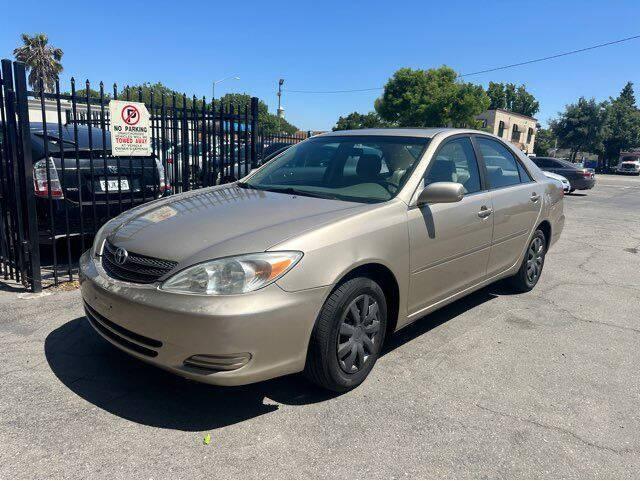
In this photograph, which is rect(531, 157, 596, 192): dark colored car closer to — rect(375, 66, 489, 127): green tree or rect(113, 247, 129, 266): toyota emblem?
rect(375, 66, 489, 127): green tree

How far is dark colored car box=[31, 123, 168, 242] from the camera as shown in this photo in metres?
4.96

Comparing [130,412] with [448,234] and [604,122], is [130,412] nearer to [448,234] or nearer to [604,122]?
[448,234]

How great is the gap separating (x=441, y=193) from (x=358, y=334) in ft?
3.59

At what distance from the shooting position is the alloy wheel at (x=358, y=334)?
9.61ft

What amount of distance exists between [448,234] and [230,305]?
1.88 meters

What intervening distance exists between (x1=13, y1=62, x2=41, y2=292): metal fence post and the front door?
137 inches

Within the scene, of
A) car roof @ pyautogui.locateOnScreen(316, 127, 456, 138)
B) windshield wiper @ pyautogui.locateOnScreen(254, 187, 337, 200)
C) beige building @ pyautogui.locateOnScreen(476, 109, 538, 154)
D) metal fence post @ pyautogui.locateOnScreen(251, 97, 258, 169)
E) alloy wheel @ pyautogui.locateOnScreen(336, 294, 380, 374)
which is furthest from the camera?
beige building @ pyautogui.locateOnScreen(476, 109, 538, 154)

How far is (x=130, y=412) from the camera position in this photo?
2.79 m

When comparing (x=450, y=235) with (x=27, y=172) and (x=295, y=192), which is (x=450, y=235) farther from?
(x=27, y=172)

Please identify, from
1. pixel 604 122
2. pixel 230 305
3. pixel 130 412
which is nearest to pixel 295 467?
→ pixel 230 305

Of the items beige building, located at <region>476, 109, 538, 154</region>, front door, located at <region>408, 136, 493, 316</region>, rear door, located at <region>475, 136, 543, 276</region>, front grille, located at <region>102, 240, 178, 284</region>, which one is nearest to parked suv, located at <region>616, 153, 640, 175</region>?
beige building, located at <region>476, 109, 538, 154</region>

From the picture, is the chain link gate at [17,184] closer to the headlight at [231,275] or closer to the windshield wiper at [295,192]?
the windshield wiper at [295,192]

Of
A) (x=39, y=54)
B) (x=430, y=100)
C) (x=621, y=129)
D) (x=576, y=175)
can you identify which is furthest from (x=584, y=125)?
(x=39, y=54)

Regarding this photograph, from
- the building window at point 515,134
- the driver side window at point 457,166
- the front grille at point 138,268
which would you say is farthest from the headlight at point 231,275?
the building window at point 515,134
